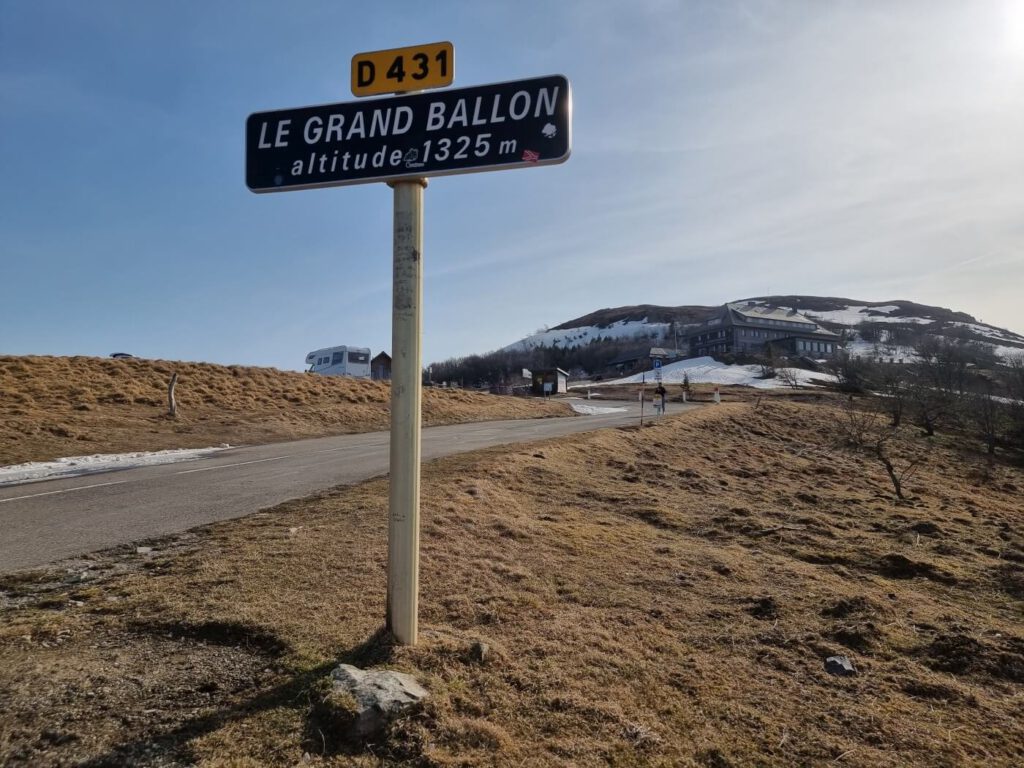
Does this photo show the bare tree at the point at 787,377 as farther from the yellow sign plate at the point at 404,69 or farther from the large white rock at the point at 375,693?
the large white rock at the point at 375,693

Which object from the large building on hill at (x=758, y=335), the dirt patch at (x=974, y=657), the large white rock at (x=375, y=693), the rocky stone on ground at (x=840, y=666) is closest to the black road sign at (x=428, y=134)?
the large white rock at (x=375, y=693)

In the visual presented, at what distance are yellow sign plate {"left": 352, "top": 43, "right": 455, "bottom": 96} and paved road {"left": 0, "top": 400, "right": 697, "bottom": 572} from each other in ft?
15.7

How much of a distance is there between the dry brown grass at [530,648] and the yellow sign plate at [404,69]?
2903 millimetres

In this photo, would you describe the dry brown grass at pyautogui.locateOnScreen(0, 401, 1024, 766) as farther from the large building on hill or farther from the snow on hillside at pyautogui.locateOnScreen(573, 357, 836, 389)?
the large building on hill

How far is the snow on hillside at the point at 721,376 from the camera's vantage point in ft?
231

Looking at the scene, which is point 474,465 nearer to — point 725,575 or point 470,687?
point 725,575

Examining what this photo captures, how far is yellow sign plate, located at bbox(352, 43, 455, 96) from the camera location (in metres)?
A: 3.17

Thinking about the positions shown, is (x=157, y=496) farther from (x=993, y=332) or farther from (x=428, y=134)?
(x=993, y=332)

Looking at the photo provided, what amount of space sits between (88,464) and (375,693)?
1348cm

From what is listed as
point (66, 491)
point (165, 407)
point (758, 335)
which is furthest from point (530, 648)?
point (758, 335)

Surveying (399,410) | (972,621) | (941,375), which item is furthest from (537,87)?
(941,375)

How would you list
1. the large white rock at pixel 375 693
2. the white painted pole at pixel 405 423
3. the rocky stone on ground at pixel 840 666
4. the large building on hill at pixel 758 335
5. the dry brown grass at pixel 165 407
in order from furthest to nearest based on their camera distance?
1. the large building on hill at pixel 758 335
2. the dry brown grass at pixel 165 407
3. the rocky stone on ground at pixel 840 666
4. the white painted pole at pixel 405 423
5. the large white rock at pixel 375 693

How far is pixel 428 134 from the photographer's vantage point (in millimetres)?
3162

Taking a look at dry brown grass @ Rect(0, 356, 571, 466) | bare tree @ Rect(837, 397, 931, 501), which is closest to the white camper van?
dry brown grass @ Rect(0, 356, 571, 466)
